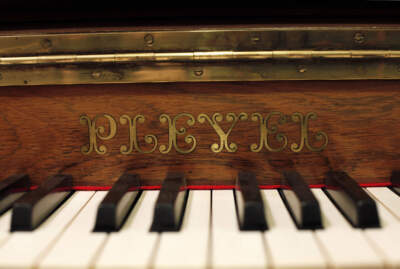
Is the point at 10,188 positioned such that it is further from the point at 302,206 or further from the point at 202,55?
the point at 302,206

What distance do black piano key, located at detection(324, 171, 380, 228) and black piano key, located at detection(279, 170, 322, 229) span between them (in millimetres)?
83

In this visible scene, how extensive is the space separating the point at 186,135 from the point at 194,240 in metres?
0.32

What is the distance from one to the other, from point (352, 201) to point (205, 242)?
34 centimetres

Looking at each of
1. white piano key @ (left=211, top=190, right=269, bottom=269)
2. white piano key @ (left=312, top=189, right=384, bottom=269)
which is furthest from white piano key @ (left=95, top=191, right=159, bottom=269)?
white piano key @ (left=312, top=189, right=384, bottom=269)

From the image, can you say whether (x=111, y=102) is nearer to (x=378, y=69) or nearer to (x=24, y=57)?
(x=24, y=57)

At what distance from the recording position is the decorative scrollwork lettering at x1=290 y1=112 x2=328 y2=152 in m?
0.90

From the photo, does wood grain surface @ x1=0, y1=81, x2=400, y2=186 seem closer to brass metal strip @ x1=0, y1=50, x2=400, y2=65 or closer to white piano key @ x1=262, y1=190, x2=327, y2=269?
brass metal strip @ x1=0, y1=50, x2=400, y2=65

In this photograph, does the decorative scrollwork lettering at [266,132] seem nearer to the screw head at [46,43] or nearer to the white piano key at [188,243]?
the white piano key at [188,243]

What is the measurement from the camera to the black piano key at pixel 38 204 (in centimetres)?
71

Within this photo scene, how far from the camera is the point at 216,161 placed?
92 centimetres

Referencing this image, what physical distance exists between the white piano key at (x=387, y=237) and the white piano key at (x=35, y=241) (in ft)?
2.12

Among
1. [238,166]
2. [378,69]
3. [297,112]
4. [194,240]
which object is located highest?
[378,69]

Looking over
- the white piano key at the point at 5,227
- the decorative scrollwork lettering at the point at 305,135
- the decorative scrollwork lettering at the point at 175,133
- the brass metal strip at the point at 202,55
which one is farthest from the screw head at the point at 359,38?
the white piano key at the point at 5,227

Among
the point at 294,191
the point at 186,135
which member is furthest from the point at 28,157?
the point at 294,191
